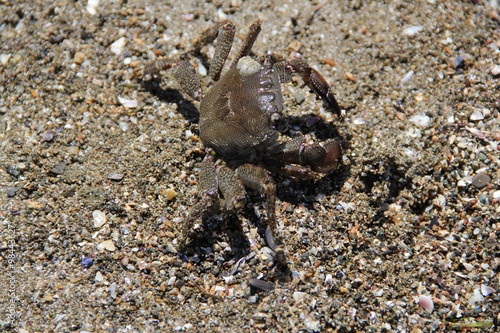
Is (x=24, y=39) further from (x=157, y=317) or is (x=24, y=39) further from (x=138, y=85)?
(x=157, y=317)

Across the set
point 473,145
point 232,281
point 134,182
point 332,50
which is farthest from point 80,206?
point 473,145

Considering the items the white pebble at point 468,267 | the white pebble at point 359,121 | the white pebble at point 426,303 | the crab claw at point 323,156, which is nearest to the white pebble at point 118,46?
the crab claw at point 323,156

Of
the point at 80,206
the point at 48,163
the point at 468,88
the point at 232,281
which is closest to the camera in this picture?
the point at 232,281

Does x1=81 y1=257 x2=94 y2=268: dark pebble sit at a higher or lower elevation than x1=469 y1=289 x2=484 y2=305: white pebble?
higher

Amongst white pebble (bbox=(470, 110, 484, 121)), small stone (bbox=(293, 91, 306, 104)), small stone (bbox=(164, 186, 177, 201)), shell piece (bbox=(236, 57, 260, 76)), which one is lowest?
white pebble (bbox=(470, 110, 484, 121))

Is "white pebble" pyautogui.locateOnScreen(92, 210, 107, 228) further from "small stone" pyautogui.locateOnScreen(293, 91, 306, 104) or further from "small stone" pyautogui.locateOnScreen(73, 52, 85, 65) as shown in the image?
"small stone" pyautogui.locateOnScreen(293, 91, 306, 104)

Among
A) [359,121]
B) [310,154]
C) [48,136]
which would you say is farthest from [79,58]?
[359,121]

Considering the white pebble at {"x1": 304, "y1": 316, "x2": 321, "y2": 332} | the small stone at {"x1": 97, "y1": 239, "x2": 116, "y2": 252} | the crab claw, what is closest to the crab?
the crab claw
